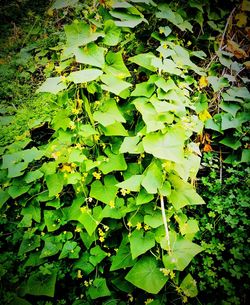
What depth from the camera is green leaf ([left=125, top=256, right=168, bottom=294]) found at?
1.63 meters

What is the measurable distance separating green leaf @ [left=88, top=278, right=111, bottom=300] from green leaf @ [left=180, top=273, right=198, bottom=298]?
1.74 feet

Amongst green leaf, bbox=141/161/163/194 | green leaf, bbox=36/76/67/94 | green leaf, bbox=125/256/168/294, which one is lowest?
green leaf, bbox=125/256/168/294

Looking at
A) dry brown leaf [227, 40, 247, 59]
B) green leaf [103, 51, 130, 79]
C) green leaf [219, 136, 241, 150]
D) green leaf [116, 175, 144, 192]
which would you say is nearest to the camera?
green leaf [116, 175, 144, 192]

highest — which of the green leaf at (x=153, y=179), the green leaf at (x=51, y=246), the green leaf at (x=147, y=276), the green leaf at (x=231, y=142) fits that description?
the green leaf at (x=153, y=179)

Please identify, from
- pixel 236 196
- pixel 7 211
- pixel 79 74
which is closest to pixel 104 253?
pixel 7 211

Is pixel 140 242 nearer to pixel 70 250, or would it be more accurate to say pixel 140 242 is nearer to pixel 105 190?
pixel 105 190

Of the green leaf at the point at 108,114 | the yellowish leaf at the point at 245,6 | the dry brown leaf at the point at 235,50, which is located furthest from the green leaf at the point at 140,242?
the yellowish leaf at the point at 245,6

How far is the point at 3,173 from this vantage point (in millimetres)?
2055

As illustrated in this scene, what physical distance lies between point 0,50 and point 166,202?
3.66m

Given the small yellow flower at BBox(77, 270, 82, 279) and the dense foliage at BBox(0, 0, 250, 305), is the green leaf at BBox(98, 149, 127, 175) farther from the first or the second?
the small yellow flower at BBox(77, 270, 82, 279)

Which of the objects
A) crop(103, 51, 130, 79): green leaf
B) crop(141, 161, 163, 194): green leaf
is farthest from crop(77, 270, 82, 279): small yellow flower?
crop(103, 51, 130, 79): green leaf

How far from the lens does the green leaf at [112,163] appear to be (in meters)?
1.88

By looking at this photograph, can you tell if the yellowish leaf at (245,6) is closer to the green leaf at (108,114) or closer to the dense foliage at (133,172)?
the dense foliage at (133,172)

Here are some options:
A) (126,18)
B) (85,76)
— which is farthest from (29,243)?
(126,18)
